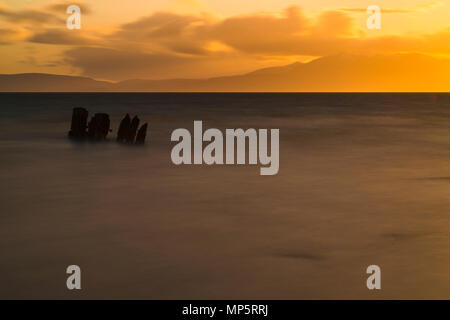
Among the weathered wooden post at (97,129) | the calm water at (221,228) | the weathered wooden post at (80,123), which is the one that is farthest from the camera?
the weathered wooden post at (80,123)

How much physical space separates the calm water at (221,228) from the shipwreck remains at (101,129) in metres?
4.71

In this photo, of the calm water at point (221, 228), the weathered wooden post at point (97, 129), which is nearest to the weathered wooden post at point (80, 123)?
the weathered wooden post at point (97, 129)

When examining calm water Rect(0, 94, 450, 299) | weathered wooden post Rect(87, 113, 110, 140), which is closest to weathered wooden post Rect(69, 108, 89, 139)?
weathered wooden post Rect(87, 113, 110, 140)

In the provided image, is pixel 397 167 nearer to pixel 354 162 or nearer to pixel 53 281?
pixel 354 162

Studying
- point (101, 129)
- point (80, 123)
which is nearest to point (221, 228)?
point (101, 129)

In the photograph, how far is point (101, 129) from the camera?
30688 mm

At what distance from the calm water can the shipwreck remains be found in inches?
186

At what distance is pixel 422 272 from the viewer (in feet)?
35.7

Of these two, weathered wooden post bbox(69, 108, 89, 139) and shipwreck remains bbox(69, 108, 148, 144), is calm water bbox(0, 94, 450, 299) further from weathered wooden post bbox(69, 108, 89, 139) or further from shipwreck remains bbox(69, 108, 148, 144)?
weathered wooden post bbox(69, 108, 89, 139)

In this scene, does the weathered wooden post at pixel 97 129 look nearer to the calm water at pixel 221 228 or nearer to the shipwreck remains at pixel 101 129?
the shipwreck remains at pixel 101 129

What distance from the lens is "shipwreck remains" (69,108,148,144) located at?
30.3 metres

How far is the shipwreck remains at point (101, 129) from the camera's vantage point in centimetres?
3033

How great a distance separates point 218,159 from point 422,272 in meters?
15.7
